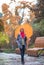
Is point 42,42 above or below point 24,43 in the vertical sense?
below

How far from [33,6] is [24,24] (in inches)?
60.9

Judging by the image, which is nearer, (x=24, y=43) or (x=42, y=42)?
(x=24, y=43)

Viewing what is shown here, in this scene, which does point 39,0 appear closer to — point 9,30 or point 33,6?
point 33,6

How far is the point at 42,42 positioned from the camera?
1711 centimetres

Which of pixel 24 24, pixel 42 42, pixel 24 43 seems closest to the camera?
pixel 24 43

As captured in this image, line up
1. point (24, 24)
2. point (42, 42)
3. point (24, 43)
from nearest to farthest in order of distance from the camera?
point (24, 43) < point (42, 42) < point (24, 24)

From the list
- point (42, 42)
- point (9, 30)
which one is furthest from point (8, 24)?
point (42, 42)

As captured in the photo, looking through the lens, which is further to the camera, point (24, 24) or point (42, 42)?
point (24, 24)

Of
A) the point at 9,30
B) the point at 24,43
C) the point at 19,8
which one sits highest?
the point at 24,43

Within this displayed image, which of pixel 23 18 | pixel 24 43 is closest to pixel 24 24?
pixel 23 18

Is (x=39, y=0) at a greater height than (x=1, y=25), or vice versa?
(x=39, y=0)

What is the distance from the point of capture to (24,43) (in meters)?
9.69

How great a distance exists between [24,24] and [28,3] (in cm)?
166

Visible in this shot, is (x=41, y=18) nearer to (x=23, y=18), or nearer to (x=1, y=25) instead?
(x=23, y=18)
